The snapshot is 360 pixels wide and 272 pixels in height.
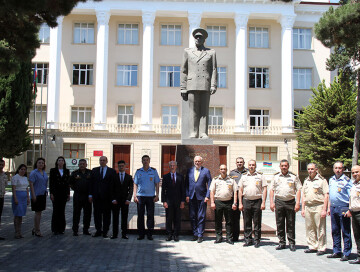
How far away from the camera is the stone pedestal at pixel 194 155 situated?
9.30m

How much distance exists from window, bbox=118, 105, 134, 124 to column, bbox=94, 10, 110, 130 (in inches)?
57.5

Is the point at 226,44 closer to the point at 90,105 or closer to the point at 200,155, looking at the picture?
the point at 90,105

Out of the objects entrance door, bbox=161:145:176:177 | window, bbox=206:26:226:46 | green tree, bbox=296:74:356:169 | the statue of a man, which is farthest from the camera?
window, bbox=206:26:226:46

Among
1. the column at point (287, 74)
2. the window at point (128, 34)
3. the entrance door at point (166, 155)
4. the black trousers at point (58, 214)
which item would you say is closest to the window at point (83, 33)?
the window at point (128, 34)

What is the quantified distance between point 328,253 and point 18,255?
18.4ft

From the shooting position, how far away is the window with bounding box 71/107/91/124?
3245 cm

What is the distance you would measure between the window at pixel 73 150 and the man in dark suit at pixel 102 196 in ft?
75.1

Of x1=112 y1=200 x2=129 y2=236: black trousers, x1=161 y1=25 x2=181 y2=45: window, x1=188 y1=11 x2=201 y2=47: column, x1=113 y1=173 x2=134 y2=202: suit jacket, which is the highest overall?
x1=188 y1=11 x2=201 y2=47: column

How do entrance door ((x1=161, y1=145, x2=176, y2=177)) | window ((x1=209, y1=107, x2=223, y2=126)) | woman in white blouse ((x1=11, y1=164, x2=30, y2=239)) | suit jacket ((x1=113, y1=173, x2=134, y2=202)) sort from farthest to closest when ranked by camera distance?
1. window ((x1=209, y1=107, x2=223, y2=126))
2. entrance door ((x1=161, y1=145, x2=176, y2=177))
3. suit jacket ((x1=113, y1=173, x2=134, y2=202))
4. woman in white blouse ((x1=11, y1=164, x2=30, y2=239))

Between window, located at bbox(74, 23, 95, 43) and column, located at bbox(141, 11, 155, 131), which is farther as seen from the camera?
window, located at bbox(74, 23, 95, 43)

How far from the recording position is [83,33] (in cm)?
3303

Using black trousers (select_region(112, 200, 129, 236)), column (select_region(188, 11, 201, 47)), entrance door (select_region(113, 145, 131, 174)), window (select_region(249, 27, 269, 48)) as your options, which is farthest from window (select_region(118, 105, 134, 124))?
black trousers (select_region(112, 200, 129, 236))

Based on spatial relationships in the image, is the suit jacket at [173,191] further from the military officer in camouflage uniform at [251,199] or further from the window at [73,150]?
the window at [73,150]

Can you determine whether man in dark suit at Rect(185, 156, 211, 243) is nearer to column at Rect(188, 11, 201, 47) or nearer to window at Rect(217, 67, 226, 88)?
column at Rect(188, 11, 201, 47)
